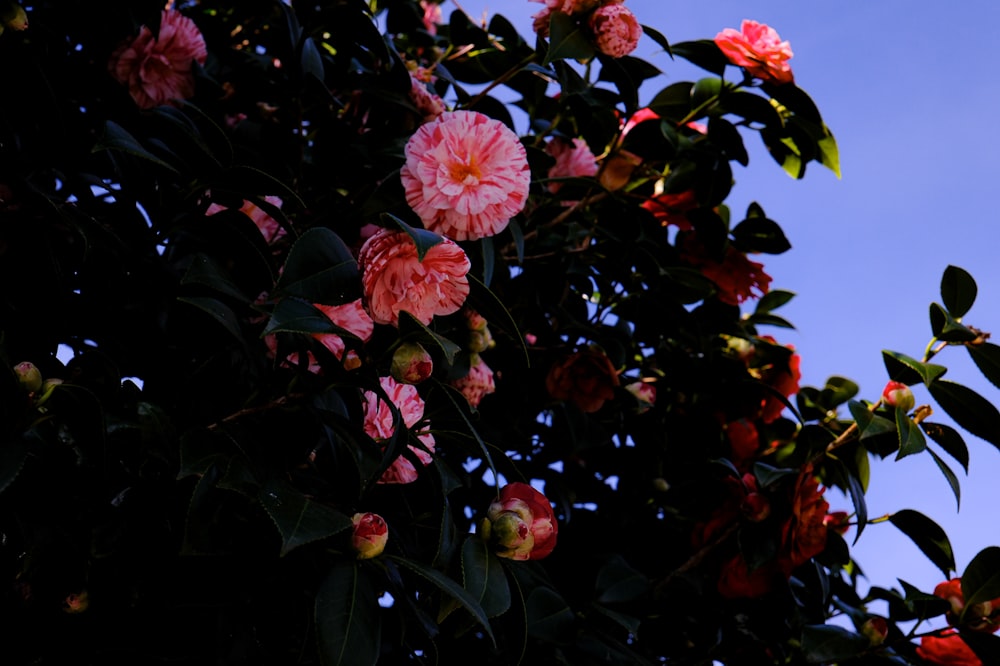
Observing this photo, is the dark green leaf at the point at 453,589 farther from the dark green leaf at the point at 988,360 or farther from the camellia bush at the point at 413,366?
the dark green leaf at the point at 988,360

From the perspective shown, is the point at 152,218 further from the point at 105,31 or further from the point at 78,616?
the point at 78,616

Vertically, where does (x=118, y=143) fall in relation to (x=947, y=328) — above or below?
below

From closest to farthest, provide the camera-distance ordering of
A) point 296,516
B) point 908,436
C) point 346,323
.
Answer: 1. point 296,516
2. point 346,323
3. point 908,436

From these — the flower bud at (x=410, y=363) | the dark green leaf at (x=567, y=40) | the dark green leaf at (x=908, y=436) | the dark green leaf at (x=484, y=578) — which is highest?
the dark green leaf at (x=567, y=40)

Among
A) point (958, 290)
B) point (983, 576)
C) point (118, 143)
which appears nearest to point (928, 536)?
point (983, 576)

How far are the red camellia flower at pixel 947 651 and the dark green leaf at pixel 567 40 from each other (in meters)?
0.91

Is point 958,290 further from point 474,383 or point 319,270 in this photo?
point 319,270

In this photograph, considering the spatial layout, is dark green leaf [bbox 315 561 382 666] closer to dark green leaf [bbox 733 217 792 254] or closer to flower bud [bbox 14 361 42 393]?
flower bud [bbox 14 361 42 393]

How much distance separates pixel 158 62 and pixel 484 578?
2.77 ft

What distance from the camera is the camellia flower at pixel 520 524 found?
887mm

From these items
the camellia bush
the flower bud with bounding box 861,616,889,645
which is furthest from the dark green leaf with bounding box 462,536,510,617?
the flower bud with bounding box 861,616,889,645

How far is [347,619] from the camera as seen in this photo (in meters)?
0.75

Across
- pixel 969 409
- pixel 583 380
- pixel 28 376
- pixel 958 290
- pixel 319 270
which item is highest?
pixel 958 290

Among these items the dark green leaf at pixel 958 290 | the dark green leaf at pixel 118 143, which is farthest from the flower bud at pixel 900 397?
the dark green leaf at pixel 118 143
